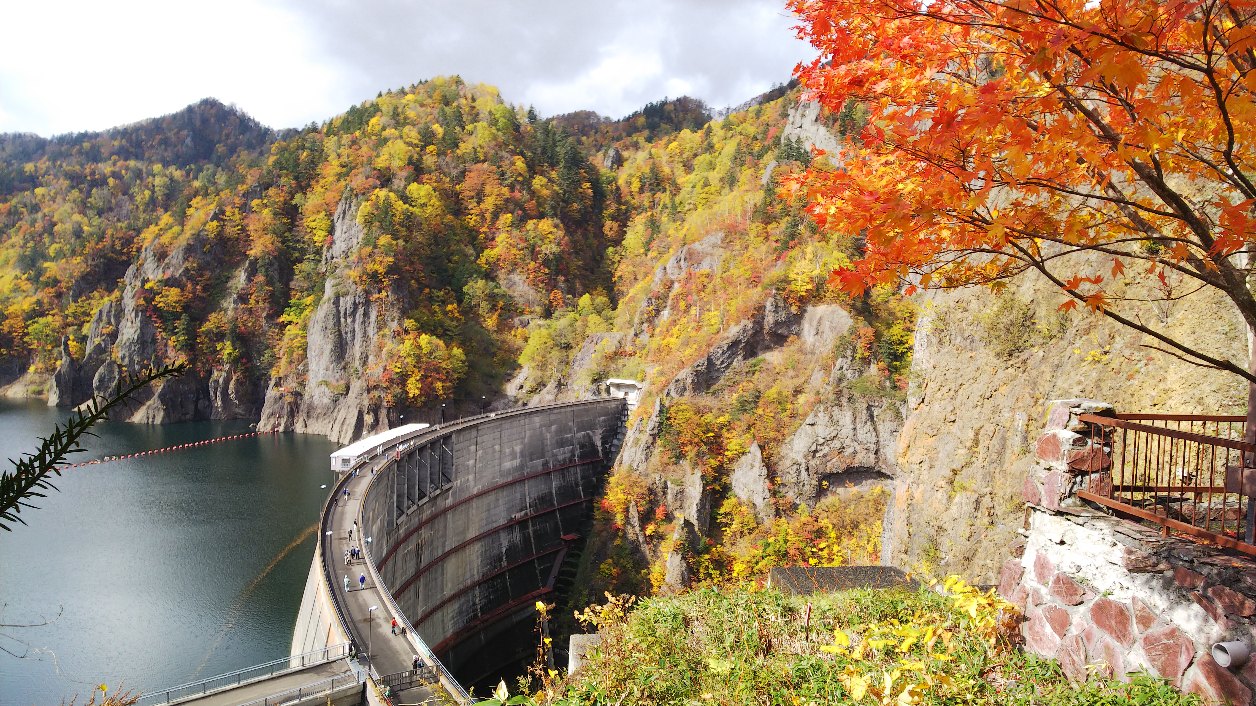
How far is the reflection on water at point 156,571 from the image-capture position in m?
21.9

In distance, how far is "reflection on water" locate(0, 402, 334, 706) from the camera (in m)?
21.9

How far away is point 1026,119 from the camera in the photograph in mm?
4816

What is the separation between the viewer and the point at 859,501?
1161 inches

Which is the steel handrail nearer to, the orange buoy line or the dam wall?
the dam wall

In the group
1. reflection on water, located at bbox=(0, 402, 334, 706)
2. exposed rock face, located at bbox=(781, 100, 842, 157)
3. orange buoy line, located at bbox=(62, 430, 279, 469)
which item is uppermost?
exposed rock face, located at bbox=(781, 100, 842, 157)

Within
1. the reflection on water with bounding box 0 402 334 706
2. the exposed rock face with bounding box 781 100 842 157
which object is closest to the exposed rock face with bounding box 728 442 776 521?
the reflection on water with bounding box 0 402 334 706

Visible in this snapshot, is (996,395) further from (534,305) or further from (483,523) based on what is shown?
(534,305)

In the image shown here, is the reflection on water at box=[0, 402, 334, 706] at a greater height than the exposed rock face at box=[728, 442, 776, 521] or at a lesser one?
lesser

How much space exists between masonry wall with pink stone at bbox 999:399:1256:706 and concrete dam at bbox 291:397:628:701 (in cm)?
1073

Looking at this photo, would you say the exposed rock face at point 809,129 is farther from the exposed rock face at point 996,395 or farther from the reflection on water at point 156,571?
the reflection on water at point 156,571

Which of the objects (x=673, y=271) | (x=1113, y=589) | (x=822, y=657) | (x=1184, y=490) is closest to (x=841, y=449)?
(x=1184, y=490)

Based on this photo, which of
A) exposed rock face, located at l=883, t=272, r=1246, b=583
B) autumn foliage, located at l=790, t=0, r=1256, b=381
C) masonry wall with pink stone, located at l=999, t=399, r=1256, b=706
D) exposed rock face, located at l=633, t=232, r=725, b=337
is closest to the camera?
autumn foliage, located at l=790, t=0, r=1256, b=381

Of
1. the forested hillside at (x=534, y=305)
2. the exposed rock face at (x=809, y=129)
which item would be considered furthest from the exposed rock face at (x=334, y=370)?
the exposed rock face at (x=809, y=129)

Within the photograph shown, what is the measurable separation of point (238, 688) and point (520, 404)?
44.9 metres
